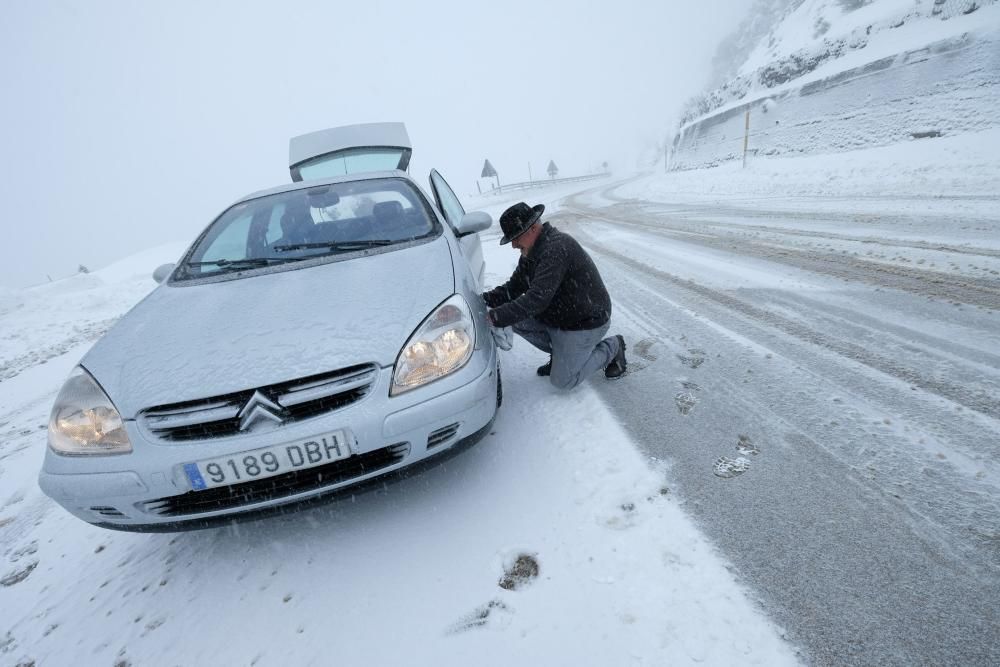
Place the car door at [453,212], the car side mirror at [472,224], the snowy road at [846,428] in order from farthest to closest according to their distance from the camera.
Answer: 1. the car door at [453,212]
2. the car side mirror at [472,224]
3. the snowy road at [846,428]

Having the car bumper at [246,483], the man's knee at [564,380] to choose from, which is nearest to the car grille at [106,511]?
the car bumper at [246,483]

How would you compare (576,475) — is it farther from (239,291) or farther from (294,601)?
(239,291)

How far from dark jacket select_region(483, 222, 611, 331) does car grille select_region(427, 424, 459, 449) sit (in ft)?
2.37

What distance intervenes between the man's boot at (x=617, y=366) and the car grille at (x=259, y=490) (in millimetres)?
1535

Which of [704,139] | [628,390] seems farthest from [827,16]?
[628,390]

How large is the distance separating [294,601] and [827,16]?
107ft

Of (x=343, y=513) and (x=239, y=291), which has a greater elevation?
(x=239, y=291)

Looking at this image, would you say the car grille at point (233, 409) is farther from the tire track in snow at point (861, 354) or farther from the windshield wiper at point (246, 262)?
the tire track in snow at point (861, 354)

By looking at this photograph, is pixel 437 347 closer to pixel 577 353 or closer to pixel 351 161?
pixel 577 353

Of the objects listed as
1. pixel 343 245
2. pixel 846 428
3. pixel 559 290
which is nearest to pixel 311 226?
pixel 343 245

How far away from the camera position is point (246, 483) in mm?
1497

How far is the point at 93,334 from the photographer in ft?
20.4

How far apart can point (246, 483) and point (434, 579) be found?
2.38ft

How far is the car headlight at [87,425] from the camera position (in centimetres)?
152
